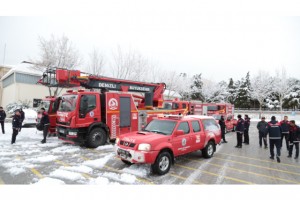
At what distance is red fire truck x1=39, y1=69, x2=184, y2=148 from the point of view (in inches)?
378

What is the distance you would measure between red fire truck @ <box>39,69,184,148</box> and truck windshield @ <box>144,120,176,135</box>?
11.1 ft

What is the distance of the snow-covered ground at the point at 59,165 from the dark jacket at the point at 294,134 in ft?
21.4

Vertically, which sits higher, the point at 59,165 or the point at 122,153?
the point at 122,153

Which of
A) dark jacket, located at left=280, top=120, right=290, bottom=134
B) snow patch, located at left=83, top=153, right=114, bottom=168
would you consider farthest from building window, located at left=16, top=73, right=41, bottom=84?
dark jacket, located at left=280, top=120, right=290, bottom=134

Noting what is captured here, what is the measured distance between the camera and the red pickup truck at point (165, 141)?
602 cm

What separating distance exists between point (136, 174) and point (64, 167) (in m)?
2.44

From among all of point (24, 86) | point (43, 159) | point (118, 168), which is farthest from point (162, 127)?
point (24, 86)

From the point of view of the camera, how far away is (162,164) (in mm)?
6309

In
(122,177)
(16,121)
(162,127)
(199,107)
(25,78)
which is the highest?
(25,78)

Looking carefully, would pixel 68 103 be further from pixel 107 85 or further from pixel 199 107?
pixel 199 107

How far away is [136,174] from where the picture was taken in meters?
6.22

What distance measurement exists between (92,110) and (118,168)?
3933 millimetres

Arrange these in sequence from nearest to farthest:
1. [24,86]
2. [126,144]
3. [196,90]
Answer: [126,144], [24,86], [196,90]
